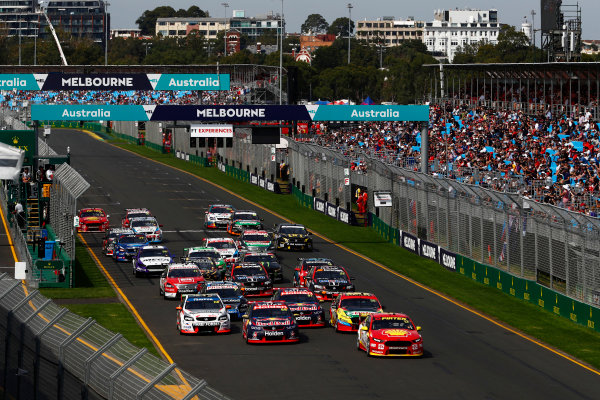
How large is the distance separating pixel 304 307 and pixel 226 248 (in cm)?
1490

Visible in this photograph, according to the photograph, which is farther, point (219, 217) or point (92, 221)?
point (219, 217)

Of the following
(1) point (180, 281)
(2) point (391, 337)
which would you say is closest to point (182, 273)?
(1) point (180, 281)

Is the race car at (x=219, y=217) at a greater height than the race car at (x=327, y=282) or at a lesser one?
greater

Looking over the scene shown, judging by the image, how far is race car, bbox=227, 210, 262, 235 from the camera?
59.4m

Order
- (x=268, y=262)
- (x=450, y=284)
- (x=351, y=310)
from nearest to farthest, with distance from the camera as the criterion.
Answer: (x=351, y=310) → (x=268, y=262) → (x=450, y=284)

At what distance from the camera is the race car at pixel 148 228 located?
56509 millimetres

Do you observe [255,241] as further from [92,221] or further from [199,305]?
[199,305]

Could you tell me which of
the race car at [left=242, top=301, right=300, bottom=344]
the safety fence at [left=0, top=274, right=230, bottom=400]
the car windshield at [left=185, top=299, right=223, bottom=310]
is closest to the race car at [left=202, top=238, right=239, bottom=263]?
the car windshield at [left=185, top=299, right=223, bottom=310]

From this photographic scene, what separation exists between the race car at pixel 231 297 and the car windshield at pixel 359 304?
13.3ft

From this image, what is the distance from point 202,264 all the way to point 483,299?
1131 cm

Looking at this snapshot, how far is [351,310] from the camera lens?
34.5 metres

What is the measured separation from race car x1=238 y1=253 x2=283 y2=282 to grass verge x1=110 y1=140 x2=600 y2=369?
6247 millimetres

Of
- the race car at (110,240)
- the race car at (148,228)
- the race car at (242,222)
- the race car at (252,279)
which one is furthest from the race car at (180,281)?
the race car at (242,222)

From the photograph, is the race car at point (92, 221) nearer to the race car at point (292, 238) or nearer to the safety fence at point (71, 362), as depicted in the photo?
the race car at point (292, 238)
